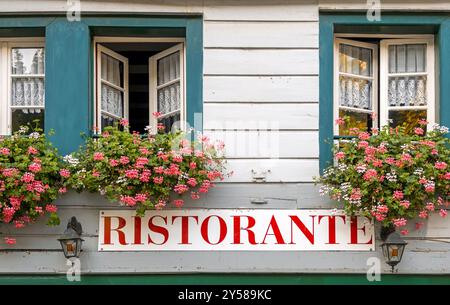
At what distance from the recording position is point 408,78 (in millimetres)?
9633

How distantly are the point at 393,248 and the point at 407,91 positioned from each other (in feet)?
6.31

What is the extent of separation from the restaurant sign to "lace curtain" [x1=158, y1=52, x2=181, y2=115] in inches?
54.2

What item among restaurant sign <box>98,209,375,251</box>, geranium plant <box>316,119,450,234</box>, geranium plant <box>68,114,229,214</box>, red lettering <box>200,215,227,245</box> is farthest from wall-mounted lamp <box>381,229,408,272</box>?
geranium plant <box>68,114,229,214</box>

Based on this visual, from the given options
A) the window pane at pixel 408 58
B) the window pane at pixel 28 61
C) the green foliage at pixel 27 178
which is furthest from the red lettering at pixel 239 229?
the window pane at pixel 28 61

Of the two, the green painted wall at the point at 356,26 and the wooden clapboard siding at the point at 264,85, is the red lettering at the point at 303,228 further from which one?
the green painted wall at the point at 356,26

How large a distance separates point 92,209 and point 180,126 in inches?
53.2

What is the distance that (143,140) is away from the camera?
8922 millimetres

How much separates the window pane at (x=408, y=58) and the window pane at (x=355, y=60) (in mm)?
261

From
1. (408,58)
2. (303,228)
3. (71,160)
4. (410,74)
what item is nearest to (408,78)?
(410,74)

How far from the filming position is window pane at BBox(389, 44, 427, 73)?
9633 mm

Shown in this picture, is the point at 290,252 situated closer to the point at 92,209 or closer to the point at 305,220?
the point at 305,220

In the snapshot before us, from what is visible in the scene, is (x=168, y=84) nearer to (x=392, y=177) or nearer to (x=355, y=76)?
(x=355, y=76)

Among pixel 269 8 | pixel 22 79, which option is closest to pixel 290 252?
pixel 269 8

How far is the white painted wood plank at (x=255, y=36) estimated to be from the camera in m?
9.23
